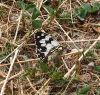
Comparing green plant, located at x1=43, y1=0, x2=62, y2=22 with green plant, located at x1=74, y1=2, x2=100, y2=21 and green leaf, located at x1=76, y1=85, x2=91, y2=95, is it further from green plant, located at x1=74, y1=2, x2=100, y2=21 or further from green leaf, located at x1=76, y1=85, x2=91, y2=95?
green leaf, located at x1=76, y1=85, x2=91, y2=95

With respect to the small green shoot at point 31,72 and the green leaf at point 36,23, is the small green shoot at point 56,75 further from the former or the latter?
the green leaf at point 36,23

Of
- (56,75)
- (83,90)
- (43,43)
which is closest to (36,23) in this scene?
(43,43)

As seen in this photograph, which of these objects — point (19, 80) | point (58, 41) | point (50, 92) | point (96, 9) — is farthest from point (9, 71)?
point (96, 9)

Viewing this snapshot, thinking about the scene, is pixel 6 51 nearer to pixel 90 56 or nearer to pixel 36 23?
pixel 36 23

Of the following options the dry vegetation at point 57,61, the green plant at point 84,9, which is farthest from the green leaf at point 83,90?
the green plant at point 84,9

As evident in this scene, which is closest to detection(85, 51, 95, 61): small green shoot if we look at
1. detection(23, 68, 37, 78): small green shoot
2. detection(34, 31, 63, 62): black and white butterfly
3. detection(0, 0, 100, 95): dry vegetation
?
detection(0, 0, 100, 95): dry vegetation
